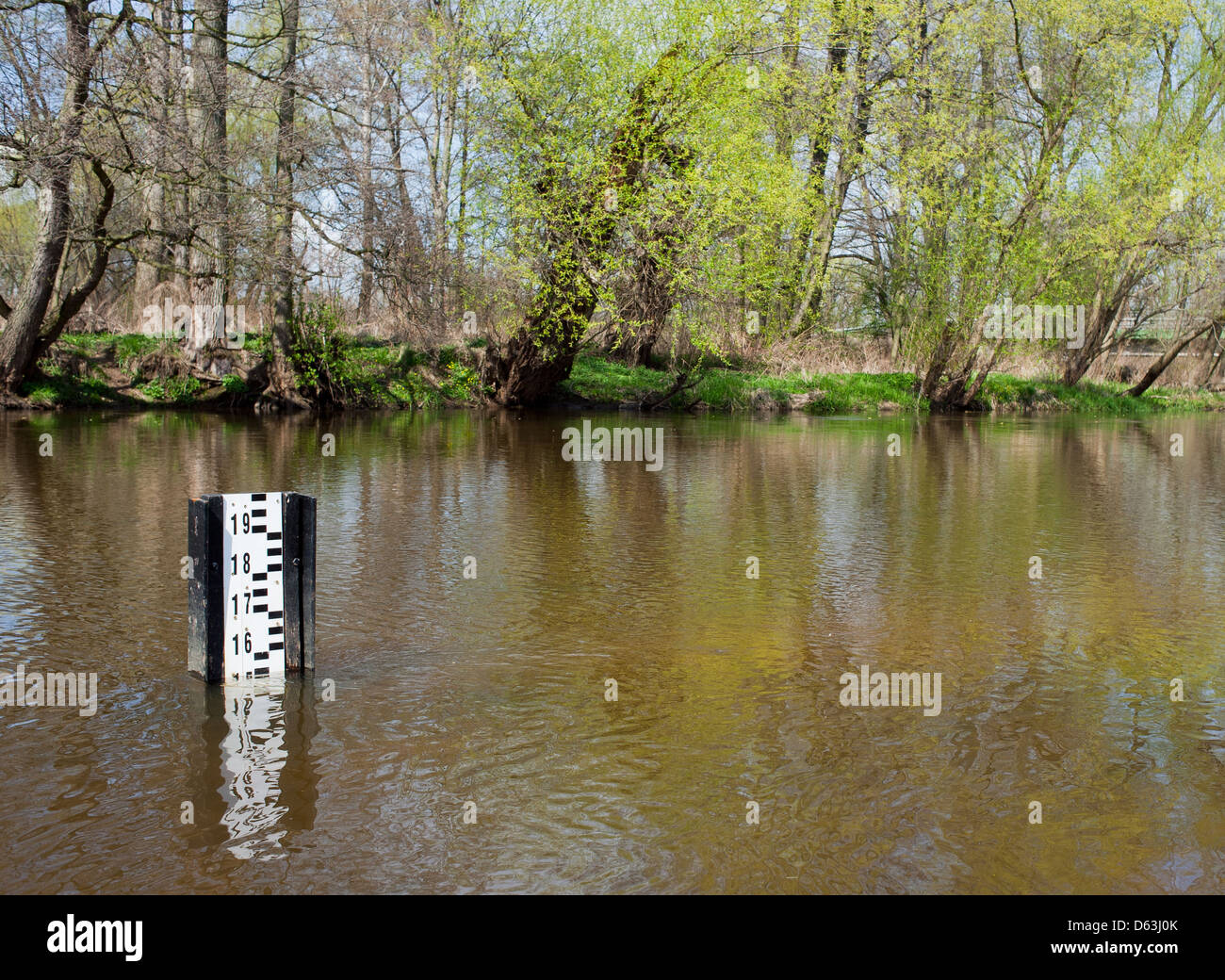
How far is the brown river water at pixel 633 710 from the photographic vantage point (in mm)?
3658

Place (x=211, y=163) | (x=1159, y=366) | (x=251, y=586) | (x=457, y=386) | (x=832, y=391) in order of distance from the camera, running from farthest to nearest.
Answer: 1. (x=1159, y=366)
2. (x=832, y=391)
3. (x=457, y=386)
4. (x=211, y=163)
5. (x=251, y=586)

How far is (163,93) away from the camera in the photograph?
1919cm

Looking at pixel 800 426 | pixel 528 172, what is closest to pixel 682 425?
pixel 800 426

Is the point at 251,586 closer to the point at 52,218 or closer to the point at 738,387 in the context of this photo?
the point at 52,218

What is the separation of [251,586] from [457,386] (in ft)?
80.7

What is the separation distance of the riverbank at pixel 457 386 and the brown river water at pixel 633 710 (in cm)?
1514

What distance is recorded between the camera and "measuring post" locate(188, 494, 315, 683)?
5.36m

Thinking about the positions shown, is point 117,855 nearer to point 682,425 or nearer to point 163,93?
point 163,93

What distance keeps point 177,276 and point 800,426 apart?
1525cm

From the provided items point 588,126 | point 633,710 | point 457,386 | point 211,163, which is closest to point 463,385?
point 457,386

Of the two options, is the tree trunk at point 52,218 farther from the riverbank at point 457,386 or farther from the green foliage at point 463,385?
the green foliage at point 463,385

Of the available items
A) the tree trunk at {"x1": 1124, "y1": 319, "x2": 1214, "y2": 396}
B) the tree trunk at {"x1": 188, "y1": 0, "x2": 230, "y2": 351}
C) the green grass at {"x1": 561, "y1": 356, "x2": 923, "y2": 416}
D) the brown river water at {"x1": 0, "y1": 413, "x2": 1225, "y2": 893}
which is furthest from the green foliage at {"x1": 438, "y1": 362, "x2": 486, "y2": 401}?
the tree trunk at {"x1": 1124, "y1": 319, "x2": 1214, "y2": 396}

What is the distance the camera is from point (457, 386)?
29703 millimetres

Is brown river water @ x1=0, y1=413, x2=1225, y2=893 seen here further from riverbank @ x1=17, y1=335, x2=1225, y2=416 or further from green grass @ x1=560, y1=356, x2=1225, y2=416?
green grass @ x1=560, y1=356, x2=1225, y2=416
